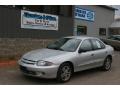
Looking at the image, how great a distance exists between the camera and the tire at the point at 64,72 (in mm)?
8133

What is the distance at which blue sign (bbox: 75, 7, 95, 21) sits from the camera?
2150cm

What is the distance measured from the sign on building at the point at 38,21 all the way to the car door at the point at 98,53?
5733mm

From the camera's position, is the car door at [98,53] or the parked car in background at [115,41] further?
the parked car in background at [115,41]

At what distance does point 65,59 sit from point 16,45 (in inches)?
249

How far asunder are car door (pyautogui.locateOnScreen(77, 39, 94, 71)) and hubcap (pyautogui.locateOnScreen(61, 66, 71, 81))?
0.57 m

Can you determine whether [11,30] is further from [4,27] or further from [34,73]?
[34,73]

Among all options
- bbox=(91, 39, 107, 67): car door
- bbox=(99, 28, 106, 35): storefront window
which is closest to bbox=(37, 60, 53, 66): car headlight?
bbox=(91, 39, 107, 67): car door

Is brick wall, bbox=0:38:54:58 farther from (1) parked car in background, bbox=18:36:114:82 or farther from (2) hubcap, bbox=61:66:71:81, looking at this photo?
(2) hubcap, bbox=61:66:71:81

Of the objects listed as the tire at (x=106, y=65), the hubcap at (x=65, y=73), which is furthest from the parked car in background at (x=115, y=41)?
the hubcap at (x=65, y=73)

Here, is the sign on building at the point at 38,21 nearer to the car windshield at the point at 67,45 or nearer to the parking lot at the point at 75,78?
the parking lot at the point at 75,78

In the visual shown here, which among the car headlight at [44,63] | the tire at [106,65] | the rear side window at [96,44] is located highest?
the rear side window at [96,44]

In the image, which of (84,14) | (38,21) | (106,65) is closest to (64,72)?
(106,65)

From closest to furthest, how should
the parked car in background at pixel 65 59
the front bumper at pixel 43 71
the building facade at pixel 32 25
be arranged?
the front bumper at pixel 43 71, the parked car in background at pixel 65 59, the building facade at pixel 32 25

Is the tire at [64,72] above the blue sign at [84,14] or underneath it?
underneath
